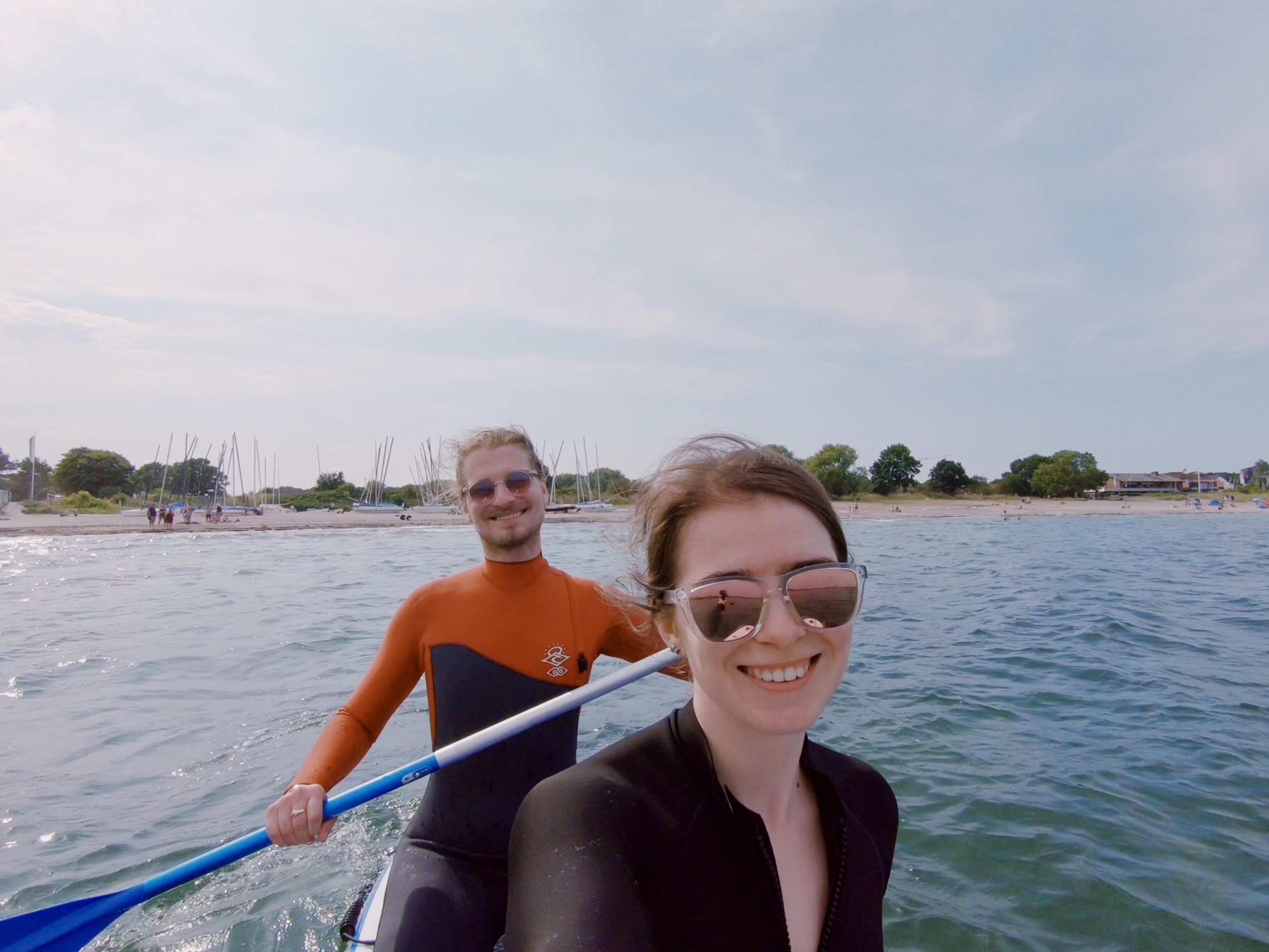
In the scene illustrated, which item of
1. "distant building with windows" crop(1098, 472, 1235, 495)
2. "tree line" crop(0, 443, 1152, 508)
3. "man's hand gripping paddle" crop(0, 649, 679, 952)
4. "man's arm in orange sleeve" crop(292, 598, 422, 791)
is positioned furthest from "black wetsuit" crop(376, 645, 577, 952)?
"distant building with windows" crop(1098, 472, 1235, 495)

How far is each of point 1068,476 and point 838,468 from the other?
2648cm

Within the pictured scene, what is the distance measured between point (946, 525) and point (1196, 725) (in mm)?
44756

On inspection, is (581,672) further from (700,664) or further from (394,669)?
(700,664)

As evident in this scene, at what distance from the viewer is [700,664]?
5.06ft

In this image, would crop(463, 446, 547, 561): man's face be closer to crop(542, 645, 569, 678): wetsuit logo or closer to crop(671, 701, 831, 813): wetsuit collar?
crop(542, 645, 569, 678): wetsuit logo

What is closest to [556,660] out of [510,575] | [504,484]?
[510,575]

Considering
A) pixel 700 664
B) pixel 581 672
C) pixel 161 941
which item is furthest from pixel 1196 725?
pixel 161 941

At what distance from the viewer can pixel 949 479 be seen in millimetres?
85562

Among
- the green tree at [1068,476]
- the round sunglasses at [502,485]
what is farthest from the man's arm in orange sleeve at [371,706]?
the green tree at [1068,476]

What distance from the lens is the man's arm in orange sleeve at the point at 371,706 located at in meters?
2.62

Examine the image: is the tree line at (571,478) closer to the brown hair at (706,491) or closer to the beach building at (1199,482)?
the beach building at (1199,482)

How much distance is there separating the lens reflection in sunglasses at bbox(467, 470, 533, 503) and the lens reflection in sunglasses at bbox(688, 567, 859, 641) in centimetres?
180

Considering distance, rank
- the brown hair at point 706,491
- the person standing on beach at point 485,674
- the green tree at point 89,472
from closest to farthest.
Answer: the brown hair at point 706,491
the person standing on beach at point 485,674
the green tree at point 89,472

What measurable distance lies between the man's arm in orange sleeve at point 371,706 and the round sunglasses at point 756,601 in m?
1.68
